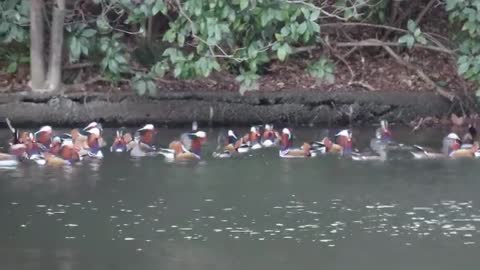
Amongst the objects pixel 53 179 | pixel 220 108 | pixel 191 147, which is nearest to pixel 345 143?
pixel 191 147

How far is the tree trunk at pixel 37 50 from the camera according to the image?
12.5 meters

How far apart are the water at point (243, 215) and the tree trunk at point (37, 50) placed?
8.84 feet

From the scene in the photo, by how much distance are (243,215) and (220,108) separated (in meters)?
4.84

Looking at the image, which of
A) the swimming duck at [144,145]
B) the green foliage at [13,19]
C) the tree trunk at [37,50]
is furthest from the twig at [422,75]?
the green foliage at [13,19]

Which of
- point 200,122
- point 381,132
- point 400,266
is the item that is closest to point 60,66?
point 200,122

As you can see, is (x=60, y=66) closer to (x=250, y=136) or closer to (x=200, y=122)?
(x=200, y=122)

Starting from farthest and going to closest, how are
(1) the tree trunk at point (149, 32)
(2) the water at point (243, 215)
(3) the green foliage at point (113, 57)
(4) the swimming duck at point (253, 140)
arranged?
1. (1) the tree trunk at point (149, 32)
2. (3) the green foliage at point (113, 57)
3. (4) the swimming duck at point (253, 140)
4. (2) the water at point (243, 215)

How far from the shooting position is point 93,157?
10188 mm

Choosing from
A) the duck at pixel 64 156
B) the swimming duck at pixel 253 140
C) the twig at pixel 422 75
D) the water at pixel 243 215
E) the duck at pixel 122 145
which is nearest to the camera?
the water at pixel 243 215

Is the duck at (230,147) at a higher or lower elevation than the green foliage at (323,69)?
lower

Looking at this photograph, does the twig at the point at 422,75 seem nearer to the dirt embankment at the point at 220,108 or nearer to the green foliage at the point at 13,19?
the dirt embankment at the point at 220,108

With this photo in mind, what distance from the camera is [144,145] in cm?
1052

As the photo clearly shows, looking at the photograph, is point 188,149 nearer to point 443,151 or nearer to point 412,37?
point 443,151

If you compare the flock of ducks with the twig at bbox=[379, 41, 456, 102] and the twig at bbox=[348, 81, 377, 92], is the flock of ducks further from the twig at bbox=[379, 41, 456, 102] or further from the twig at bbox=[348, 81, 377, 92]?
the twig at bbox=[348, 81, 377, 92]
